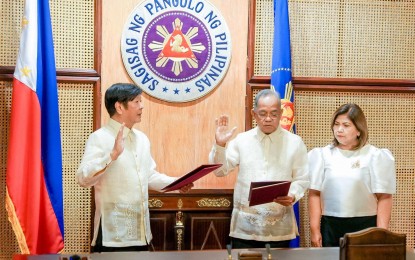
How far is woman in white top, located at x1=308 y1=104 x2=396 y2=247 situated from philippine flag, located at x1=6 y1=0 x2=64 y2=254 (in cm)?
183

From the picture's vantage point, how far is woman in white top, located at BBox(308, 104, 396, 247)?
405 cm

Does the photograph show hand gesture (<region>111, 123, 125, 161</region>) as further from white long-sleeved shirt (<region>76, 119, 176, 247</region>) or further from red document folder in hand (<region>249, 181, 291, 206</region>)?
red document folder in hand (<region>249, 181, 291, 206</region>)

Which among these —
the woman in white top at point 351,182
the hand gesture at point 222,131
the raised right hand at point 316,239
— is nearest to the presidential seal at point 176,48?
the hand gesture at point 222,131

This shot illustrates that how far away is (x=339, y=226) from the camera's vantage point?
161 inches

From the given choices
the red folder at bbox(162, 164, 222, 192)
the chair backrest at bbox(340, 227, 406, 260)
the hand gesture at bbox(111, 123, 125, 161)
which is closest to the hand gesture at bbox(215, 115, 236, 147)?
the red folder at bbox(162, 164, 222, 192)

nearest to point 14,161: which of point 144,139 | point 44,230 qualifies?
point 44,230

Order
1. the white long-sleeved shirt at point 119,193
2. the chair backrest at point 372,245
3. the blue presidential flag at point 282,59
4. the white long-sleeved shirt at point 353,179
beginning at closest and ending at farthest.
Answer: the chair backrest at point 372,245 → the white long-sleeved shirt at point 119,193 → the white long-sleeved shirt at point 353,179 → the blue presidential flag at point 282,59

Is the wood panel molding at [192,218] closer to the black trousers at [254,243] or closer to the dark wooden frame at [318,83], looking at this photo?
the dark wooden frame at [318,83]

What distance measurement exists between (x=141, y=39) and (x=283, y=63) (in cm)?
114

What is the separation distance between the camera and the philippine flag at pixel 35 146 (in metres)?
4.18

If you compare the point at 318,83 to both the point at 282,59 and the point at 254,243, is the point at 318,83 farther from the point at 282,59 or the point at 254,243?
the point at 254,243

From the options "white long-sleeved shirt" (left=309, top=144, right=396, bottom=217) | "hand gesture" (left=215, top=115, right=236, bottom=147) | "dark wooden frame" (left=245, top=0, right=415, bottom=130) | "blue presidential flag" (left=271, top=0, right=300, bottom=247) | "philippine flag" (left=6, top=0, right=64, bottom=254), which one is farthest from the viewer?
"dark wooden frame" (left=245, top=0, right=415, bottom=130)

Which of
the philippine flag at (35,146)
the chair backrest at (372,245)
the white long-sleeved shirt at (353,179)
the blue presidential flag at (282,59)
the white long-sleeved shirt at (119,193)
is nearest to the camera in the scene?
the chair backrest at (372,245)

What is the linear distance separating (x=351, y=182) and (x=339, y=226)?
0.31 m
